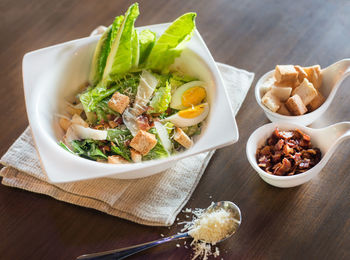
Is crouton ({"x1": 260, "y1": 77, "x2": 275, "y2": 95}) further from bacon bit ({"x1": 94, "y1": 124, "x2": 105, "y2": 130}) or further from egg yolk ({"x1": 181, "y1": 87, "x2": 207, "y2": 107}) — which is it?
bacon bit ({"x1": 94, "y1": 124, "x2": 105, "y2": 130})

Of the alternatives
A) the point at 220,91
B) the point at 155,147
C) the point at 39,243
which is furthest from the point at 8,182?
the point at 220,91

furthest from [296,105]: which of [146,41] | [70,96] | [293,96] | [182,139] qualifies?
[70,96]

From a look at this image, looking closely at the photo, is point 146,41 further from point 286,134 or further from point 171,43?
point 286,134

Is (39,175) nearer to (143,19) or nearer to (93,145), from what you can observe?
(93,145)

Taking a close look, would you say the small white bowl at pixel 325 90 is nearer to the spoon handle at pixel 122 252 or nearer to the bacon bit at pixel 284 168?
the bacon bit at pixel 284 168

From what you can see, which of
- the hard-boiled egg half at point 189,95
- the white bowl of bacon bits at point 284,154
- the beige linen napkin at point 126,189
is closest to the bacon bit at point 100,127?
the beige linen napkin at point 126,189
